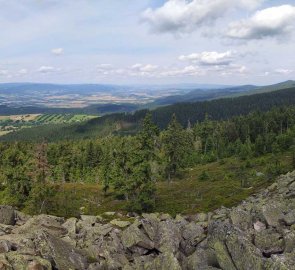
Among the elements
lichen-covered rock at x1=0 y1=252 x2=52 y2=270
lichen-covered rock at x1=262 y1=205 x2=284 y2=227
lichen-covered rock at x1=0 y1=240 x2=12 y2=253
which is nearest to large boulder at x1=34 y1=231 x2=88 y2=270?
lichen-covered rock at x1=0 y1=252 x2=52 y2=270

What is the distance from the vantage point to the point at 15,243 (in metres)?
29.5

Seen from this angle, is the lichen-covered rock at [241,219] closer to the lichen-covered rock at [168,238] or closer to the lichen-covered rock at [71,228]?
the lichen-covered rock at [168,238]

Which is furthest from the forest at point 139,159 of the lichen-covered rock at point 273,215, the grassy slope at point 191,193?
the lichen-covered rock at point 273,215

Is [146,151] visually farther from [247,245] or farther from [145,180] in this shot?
[247,245]

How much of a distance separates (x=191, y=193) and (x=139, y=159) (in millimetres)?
26778

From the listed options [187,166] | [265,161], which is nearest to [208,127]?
[187,166]

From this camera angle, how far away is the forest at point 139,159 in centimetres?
7581

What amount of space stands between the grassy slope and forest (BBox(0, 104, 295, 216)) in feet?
8.80

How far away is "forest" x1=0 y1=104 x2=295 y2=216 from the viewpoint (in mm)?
75812

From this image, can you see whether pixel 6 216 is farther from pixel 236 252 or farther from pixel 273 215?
pixel 236 252

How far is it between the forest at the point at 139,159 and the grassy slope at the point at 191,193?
8.80ft

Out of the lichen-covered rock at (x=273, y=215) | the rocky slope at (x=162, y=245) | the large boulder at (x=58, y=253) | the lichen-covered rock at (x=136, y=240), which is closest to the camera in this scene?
the rocky slope at (x=162, y=245)

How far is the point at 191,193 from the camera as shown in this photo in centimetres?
9650

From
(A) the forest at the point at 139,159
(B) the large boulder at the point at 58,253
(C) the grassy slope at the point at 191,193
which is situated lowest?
(C) the grassy slope at the point at 191,193
